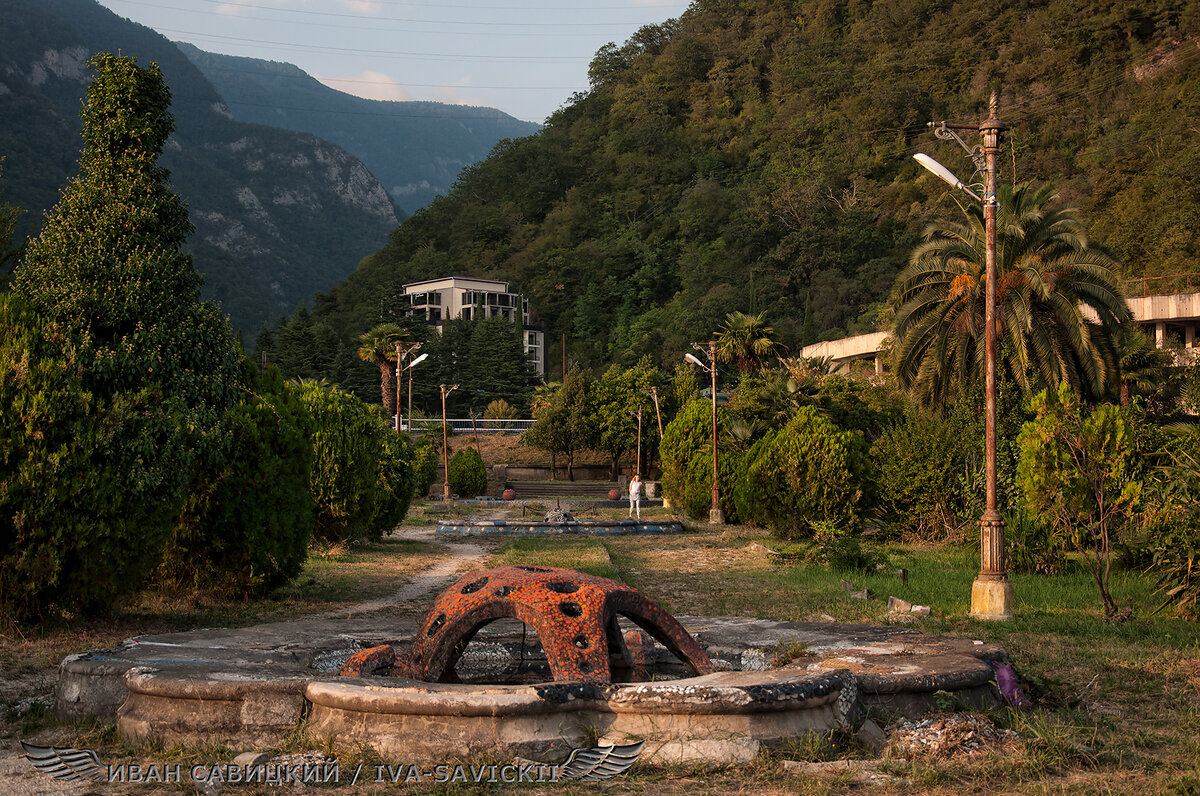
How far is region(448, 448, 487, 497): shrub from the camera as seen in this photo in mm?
50250

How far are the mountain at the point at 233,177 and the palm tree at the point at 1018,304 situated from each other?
103 m

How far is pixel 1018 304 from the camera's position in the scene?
24891mm

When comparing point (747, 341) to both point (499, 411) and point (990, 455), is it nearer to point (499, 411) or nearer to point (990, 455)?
point (499, 411)

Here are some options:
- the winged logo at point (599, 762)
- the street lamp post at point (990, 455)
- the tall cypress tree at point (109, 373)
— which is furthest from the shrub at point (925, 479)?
the winged logo at point (599, 762)

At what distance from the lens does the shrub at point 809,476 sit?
25.7 meters

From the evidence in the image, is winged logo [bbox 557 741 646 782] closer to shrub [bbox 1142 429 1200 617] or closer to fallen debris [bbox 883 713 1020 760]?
fallen debris [bbox 883 713 1020 760]

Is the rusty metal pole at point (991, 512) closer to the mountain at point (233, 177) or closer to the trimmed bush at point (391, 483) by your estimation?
the trimmed bush at point (391, 483)

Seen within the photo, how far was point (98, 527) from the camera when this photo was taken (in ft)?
34.9

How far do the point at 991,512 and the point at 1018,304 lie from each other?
535 inches

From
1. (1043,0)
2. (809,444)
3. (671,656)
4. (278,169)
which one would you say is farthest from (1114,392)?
(278,169)

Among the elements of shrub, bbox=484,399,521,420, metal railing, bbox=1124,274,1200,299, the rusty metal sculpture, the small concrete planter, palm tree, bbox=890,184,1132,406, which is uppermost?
metal railing, bbox=1124,274,1200,299

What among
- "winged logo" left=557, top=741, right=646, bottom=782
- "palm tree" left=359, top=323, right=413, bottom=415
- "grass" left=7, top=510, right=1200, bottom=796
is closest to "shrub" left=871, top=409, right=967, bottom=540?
"grass" left=7, top=510, right=1200, bottom=796

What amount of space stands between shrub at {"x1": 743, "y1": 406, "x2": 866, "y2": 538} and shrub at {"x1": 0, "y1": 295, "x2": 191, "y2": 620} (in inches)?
695

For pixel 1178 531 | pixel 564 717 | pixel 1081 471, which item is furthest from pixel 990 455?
pixel 564 717
